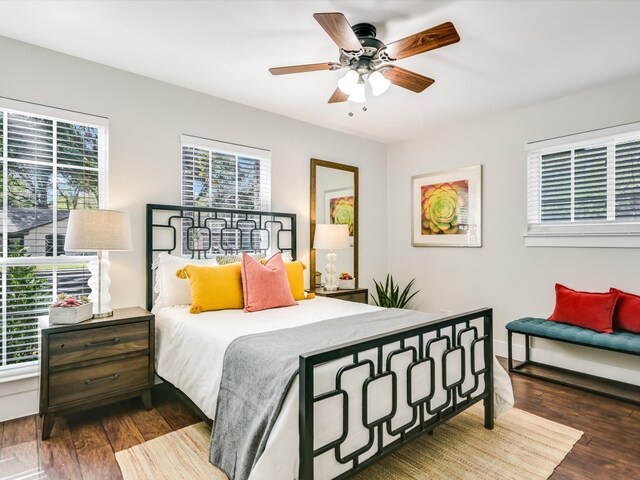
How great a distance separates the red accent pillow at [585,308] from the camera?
3.09 m

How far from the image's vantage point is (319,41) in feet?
8.41

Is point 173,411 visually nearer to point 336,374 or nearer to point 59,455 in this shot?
point 59,455

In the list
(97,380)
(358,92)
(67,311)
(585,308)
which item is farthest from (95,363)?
(585,308)

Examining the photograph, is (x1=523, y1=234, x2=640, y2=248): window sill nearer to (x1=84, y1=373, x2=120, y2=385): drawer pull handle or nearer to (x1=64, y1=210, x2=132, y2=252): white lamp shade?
(x1=64, y1=210, x2=132, y2=252): white lamp shade

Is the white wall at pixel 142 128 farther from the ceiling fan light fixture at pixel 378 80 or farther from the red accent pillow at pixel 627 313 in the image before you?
the red accent pillow at pixel 627 313

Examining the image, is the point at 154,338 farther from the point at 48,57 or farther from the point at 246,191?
the point at 48,57

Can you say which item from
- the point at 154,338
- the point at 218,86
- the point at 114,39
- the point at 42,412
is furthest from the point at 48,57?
the point at 42,412

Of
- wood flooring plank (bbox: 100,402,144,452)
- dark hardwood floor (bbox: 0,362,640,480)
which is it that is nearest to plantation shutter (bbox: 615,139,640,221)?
dark hardwood floor (bbox: 0,362,640,480)

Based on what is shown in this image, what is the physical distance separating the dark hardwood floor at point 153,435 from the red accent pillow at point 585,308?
58 centimetres

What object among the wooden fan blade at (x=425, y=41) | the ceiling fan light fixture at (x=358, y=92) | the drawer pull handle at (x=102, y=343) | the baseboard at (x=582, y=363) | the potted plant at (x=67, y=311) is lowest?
the baseboard at (x=582, y=363)

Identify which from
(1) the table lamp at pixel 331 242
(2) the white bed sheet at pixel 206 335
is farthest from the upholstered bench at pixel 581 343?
(1) the table lamp at pixel 331 242

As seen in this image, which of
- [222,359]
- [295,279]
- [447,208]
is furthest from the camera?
[447,208]

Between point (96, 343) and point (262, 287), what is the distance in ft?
3.82

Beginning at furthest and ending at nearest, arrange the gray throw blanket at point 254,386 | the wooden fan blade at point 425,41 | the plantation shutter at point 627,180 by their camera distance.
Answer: the plantation shutter at point 627,180 → the wooden fan blade at point 425,41 → the gray throw blanket at point 254,386
